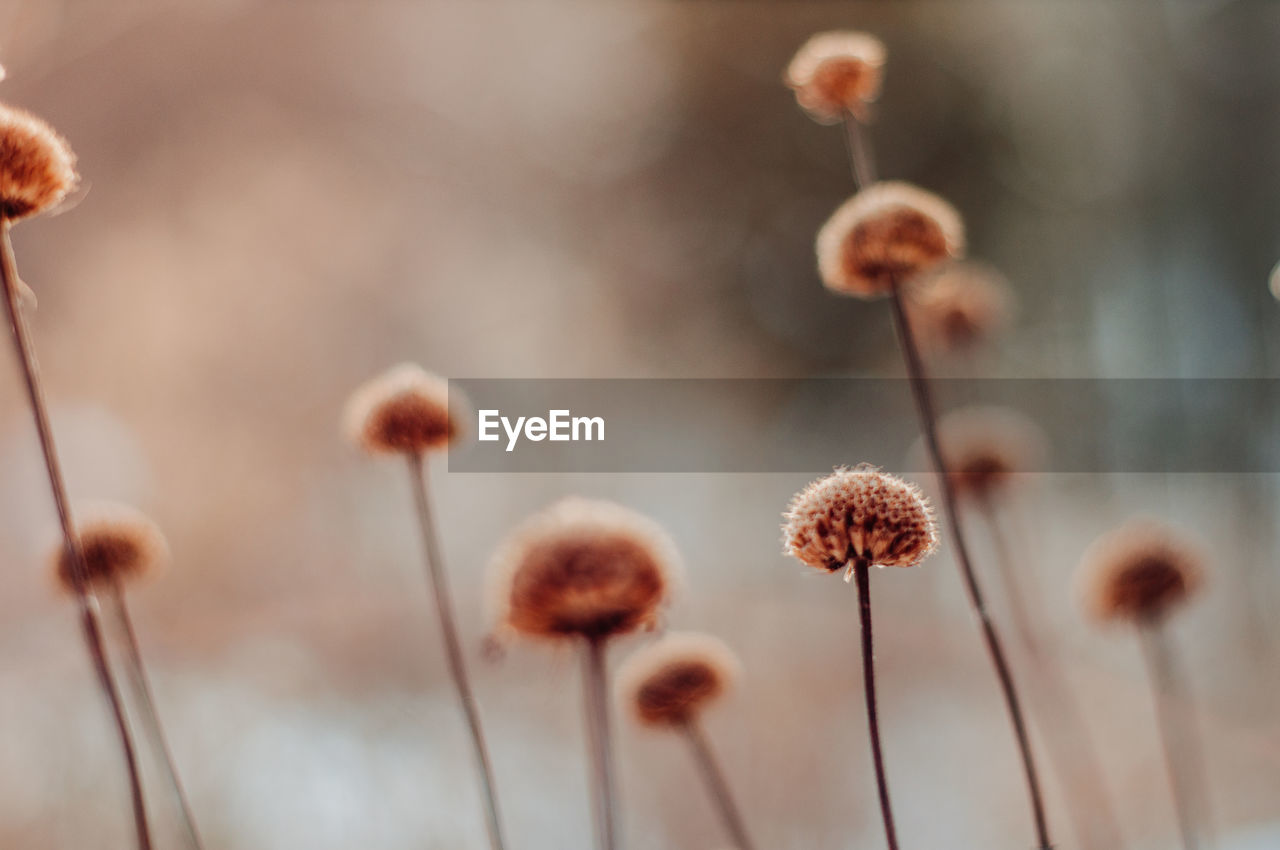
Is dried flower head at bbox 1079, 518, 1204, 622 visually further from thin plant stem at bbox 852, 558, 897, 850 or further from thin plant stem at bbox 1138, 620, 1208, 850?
thin plant stem at bbox 852, 558, 897, 850

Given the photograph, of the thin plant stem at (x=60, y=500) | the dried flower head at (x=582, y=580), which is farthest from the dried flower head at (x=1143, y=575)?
the thin plant stem at (x=60, y=500)

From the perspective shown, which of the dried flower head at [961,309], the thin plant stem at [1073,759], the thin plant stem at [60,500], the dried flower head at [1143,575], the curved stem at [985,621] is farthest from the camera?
the thin plant stem at [1073,759]

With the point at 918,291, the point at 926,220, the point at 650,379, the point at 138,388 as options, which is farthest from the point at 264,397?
the point at 926,220

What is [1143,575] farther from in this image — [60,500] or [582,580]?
[60,500]

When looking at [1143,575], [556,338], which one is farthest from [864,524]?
[556,338]

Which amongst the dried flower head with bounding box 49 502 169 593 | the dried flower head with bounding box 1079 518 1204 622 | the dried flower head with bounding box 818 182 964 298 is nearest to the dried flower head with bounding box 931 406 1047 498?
the dried flower head with bounding box 1079 518 1204 622

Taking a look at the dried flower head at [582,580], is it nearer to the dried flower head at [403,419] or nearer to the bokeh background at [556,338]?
the dried flower head at [403,419]
